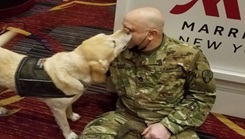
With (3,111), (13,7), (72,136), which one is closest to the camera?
(72,136)

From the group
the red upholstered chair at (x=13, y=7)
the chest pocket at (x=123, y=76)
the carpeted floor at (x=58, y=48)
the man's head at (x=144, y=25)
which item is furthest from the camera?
the red upholstered chair at (x=13, y=7)

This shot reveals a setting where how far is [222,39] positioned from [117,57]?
0.38 meters

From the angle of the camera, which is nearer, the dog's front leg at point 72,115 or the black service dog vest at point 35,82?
the black service dog vest at point 35,82

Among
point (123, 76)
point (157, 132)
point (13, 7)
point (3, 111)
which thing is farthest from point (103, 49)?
point (13, 7)

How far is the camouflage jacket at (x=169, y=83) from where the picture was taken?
4.08ft

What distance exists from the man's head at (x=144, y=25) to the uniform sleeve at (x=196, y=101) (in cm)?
17

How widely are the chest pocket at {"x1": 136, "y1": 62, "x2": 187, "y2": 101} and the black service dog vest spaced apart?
0.87 ft

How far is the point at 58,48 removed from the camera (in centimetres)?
190

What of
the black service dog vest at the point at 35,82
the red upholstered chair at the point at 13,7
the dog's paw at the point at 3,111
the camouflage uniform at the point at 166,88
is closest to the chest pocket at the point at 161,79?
the camouflage uniform at the point at 166,88

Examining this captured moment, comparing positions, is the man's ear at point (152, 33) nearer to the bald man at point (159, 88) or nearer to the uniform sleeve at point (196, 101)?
the bald man at point (159, 88)

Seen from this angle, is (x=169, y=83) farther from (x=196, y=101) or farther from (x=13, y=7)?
(x=13, y=7)

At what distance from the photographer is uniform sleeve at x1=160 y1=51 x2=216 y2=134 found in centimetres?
125

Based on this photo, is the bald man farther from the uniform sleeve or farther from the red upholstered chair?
the red upholstered chair

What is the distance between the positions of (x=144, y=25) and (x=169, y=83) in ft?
0.74
